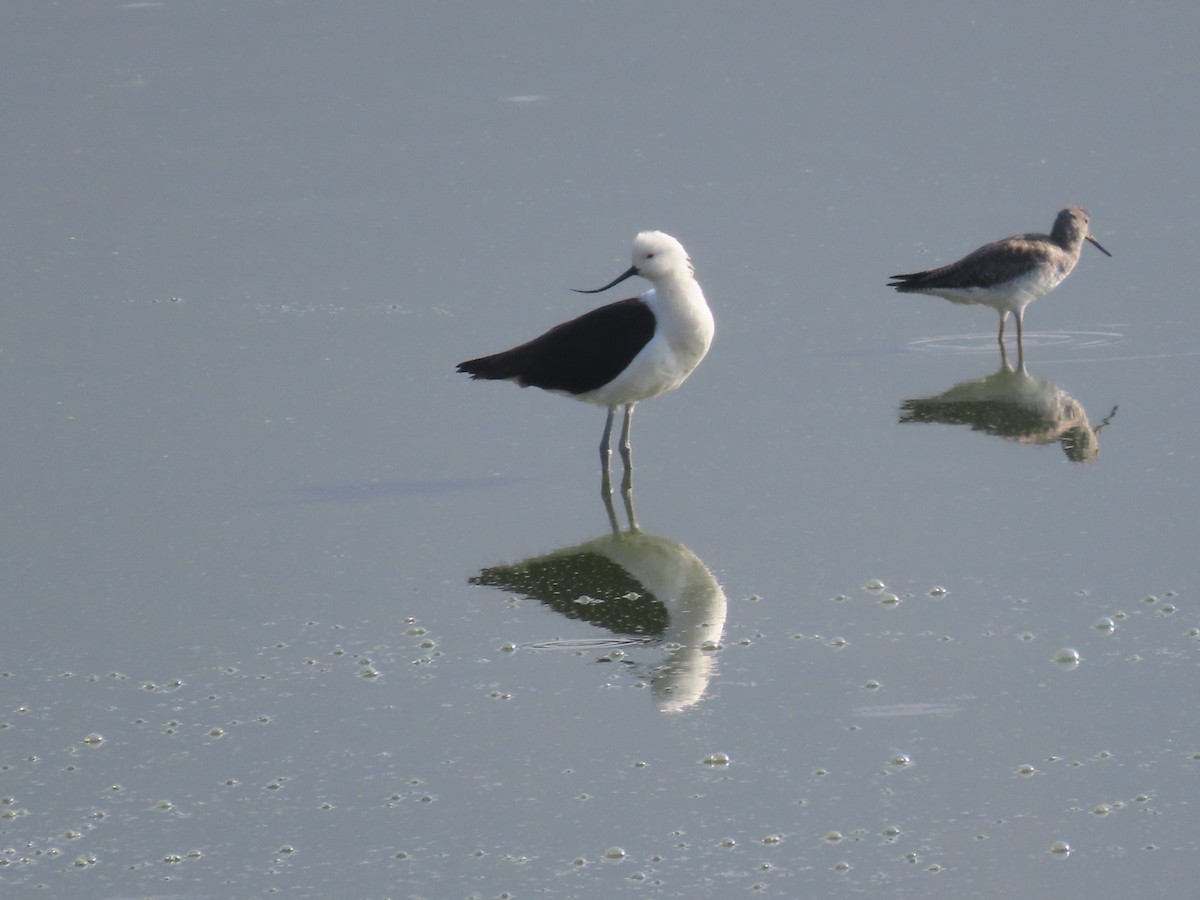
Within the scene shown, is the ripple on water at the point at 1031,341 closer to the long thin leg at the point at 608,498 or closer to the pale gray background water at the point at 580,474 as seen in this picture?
the pale gray background water at the point at 580,474

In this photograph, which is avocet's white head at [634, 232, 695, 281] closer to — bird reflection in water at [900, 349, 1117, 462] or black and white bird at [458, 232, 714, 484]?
black and white bird at [458, 232, 714, 484]

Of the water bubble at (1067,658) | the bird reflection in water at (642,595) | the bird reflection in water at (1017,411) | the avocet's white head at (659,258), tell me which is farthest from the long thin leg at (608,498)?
the water bubble at (1067,658)

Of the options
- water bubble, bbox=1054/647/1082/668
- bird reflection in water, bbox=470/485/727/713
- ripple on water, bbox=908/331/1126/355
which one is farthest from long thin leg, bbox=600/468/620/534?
ripple on water, bbox=908/331/1126/355

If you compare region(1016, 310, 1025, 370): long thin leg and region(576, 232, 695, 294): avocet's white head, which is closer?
region(576, 232, 695, 294): avocet's white head

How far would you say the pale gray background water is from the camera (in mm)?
5078

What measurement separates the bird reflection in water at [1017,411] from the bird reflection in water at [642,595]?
1918 millimetres

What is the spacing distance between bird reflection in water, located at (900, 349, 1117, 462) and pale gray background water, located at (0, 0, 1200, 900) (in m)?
0.11

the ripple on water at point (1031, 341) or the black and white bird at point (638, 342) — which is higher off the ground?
the black and white bird at point (638, 342)

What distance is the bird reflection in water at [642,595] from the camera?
5988 mm

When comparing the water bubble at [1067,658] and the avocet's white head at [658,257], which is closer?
the water bubble at [1067,658]

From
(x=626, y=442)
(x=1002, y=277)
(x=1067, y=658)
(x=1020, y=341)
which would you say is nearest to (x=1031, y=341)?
(x=1020, y=341)

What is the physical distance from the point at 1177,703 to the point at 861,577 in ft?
4.61

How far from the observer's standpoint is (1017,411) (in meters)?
8.65

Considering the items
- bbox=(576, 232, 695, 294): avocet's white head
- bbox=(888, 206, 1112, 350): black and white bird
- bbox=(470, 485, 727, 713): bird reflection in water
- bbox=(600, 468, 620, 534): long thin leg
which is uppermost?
bbox=(576, 232, 695, 294): avocet's white head
